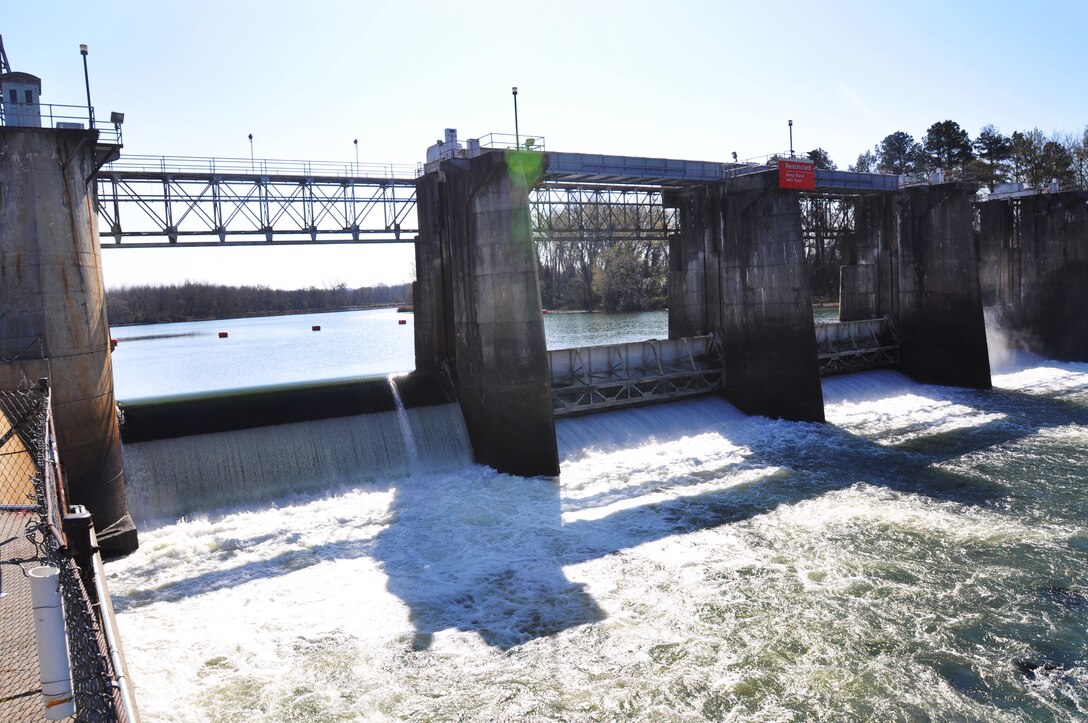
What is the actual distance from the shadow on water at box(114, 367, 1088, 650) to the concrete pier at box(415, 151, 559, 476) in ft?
3.66

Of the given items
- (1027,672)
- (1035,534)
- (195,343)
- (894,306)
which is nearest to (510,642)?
(1027,672)

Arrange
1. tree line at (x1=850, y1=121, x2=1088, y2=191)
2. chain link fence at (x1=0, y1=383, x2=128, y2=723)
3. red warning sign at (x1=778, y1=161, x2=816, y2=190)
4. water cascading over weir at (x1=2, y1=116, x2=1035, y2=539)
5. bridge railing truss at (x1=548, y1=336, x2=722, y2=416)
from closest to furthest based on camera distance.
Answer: chain link fence at (x1=0, y1=383, x2=128, y2=723) → water cascading over weir at (x1=2, y1=116, x2=1035, y2=539) → bridge railing truss at (x1=548, y1=336, x2=722, y2=416) → red warning sign at (x1=778, y1=161, x2=816, y2=190) → tree line at (x1=850, y1=121, x2=1088, y2=191)

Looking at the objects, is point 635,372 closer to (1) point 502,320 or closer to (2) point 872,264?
(1) point 502,320

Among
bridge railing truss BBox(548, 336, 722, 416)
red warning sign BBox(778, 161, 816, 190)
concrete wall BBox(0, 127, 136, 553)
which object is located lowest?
bridge railing truss BBox(548, 336, 722, 416)

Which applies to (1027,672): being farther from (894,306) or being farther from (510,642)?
(894,306)

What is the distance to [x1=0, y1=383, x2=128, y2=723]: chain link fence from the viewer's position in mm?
5012

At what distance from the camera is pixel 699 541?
16.4 meters

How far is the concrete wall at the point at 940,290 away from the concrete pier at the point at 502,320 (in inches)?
862

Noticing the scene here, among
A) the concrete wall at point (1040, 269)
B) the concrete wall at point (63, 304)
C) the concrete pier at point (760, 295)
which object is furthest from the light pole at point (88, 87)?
the concrete wall at point (1040, 269)

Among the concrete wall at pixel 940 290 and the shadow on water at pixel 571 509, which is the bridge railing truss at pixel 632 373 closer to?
the shadow on water at pixel 571 509

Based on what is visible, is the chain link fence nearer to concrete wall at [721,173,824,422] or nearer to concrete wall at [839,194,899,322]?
concrete wall at [721,173,824,422]

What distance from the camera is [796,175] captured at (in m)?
28.5

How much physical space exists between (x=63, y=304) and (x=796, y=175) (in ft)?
77.8

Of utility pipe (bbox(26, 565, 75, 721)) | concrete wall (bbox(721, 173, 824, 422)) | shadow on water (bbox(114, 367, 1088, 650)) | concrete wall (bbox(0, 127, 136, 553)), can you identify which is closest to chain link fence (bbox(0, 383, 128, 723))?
utility pipe (bbox(26, 565, 75, 721))
